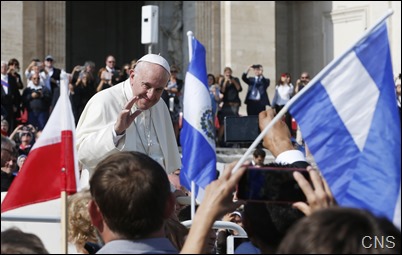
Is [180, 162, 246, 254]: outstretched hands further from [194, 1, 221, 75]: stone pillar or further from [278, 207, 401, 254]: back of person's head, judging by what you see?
[194, 1, 221, 75]: stone pillar

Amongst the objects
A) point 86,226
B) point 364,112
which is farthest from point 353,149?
point 86,226

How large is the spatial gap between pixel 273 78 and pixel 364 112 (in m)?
22.2

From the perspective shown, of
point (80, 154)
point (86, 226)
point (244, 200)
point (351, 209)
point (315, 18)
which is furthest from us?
point (315, 18)

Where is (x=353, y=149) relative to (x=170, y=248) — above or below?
above

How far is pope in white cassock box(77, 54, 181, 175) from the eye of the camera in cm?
651

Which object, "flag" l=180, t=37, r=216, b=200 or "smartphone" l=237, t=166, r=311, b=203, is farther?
"flag" l=180, t=37, r=216, b=200

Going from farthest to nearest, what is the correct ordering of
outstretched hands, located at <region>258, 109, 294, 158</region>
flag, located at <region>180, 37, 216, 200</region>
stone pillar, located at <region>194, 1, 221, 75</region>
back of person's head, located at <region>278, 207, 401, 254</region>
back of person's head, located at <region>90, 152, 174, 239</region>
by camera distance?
stone pillar, located at <region>194, 1, 221, 75</region> < flag, located at <region>180, 37, 216, 200</region> < outstretched hands, located at <region>258, 109, 294, 158</region> < back of person's head, located at <region>90, 152, 174, 239</region> < back of person's head, located at <region>278, 207, 401, 254</region>

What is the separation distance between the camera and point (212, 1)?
25.8 metres

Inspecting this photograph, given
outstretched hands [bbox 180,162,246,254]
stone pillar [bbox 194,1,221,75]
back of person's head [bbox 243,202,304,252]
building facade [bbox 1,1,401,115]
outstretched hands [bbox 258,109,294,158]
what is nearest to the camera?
outstretched hands [bbox 180,162,246,254]

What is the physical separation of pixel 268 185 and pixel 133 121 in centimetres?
306

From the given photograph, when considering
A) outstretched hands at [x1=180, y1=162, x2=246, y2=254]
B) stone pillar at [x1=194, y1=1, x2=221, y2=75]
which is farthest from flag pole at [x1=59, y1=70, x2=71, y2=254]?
stone pillar at [x1=194, y1=1, x2=221, y2=75]

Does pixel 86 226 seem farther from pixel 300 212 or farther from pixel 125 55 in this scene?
pixel 125 55

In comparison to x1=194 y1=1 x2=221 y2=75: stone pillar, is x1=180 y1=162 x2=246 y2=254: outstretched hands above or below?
below

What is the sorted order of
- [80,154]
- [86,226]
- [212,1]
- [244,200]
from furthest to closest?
[212,1]
[80,154]
[86,226]
[244,200]
